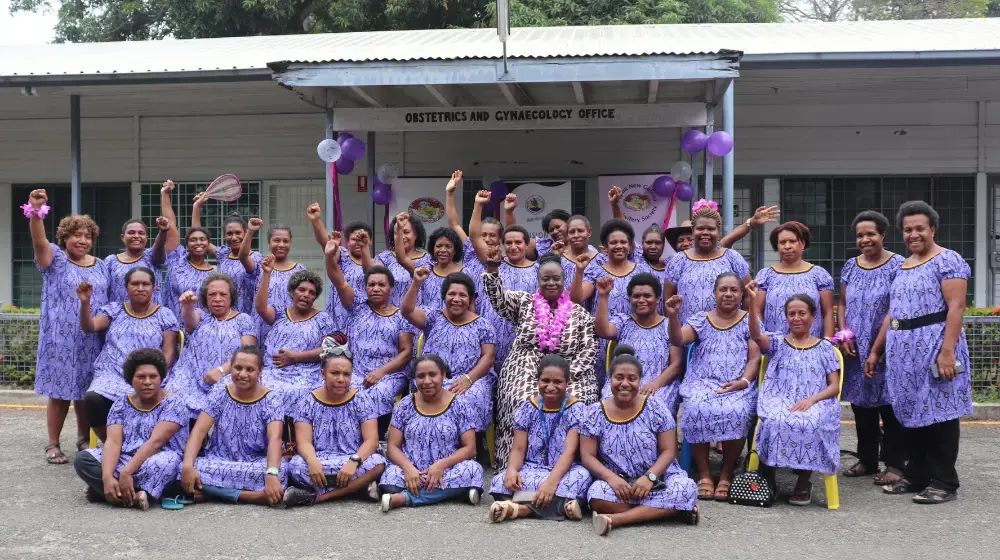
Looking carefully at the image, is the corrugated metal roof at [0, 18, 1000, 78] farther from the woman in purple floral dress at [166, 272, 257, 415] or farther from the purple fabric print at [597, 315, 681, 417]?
the purple fabric print at [597, 315, 681, 417]

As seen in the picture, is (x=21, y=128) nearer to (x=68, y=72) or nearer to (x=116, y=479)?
(x=68, y=72)

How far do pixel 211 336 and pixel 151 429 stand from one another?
85 centimetres

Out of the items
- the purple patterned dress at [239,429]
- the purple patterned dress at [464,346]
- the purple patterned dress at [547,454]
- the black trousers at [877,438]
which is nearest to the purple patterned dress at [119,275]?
the purple patterned dress at [239,429]

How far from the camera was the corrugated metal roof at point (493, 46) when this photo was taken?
28.3 feet

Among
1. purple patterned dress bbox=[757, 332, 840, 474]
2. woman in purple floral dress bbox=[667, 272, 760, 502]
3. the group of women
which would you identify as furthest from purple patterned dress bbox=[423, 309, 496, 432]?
purple patterned dress bbox=[757, 332, 840, 474]

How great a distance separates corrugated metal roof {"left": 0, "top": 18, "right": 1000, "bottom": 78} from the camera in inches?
340

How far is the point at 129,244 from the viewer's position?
6801mm

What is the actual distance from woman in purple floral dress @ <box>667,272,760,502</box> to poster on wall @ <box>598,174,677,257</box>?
4.53 meters

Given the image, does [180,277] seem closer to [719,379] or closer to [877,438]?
[719,379]

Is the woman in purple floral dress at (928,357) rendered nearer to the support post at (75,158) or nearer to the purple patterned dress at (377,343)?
the purple patterned dress at (377,343)

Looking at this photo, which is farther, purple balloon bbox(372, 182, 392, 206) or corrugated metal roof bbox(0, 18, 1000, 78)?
purple balloon bbox(372, 182, 392, 206)

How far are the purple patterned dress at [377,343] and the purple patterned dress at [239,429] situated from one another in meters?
0.72

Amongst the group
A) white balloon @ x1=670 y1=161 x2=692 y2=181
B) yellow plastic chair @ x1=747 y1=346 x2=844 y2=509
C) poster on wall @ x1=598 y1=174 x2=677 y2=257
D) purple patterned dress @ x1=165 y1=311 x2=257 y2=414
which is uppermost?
white balloon @ x1=670 y1=161 x2=692 y2=181

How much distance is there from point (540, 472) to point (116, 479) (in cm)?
240
